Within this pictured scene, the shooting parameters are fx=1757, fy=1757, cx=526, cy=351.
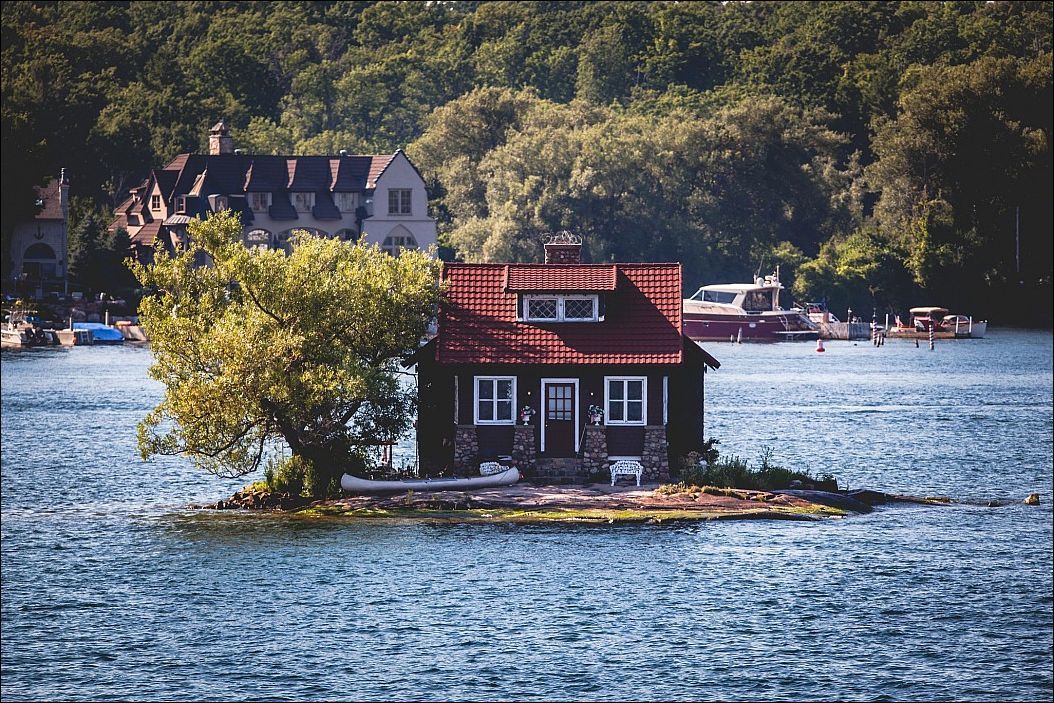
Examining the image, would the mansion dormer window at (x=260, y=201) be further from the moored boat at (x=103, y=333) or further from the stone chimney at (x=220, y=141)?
the moored boat at (x=103, y=333)

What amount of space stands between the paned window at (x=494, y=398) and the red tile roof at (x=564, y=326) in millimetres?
655

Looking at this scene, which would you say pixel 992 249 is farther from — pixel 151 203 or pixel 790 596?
pixel 790 596

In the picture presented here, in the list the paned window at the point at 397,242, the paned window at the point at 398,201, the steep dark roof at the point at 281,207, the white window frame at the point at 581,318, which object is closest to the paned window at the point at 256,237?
the steep dark roof at the point at 281,207

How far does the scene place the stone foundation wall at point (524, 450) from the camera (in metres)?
52.1

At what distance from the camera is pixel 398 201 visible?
159 m

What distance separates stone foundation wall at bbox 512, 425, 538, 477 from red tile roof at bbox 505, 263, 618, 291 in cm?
439

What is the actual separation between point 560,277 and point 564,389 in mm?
3751

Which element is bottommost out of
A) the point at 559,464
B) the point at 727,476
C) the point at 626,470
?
the point at 727,476

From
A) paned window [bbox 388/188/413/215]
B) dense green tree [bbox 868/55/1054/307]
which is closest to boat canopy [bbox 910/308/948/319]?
dense green tree [bbox 868/55/1054/307]

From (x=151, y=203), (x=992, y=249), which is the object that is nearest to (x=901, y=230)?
(x=992, y=249)

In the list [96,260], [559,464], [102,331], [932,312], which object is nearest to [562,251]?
[559,464]

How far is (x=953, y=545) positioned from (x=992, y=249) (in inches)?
4245

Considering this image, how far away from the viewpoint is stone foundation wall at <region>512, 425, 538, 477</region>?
5212cm

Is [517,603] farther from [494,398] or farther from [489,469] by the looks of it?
[494,398]
